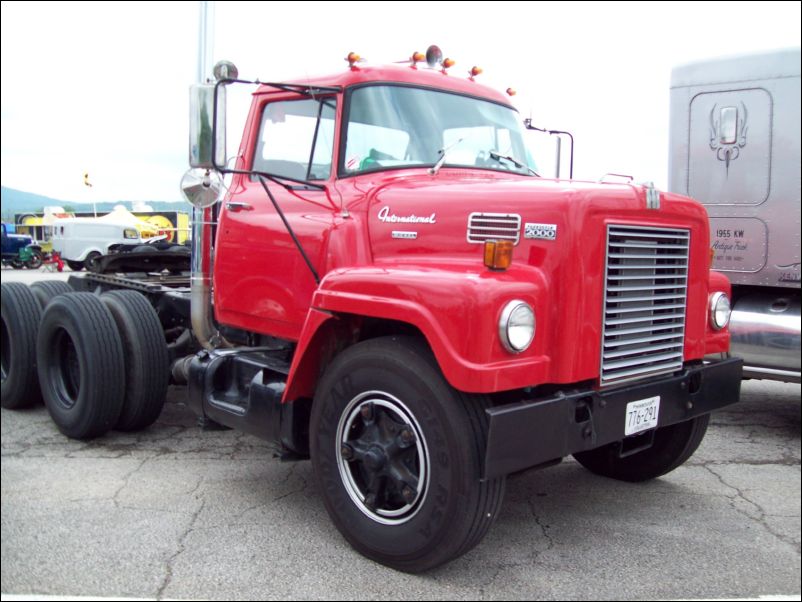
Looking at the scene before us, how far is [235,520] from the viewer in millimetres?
3887

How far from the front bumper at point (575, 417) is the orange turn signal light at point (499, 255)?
59 centimetres

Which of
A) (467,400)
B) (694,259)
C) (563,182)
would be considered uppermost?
(563,182)

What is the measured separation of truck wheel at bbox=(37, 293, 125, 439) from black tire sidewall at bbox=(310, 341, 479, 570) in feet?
7.50

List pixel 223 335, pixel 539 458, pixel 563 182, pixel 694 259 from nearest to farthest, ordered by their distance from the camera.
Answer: pixel 539 458, pixel 563 182, pixel 694 259, pixel 223 335

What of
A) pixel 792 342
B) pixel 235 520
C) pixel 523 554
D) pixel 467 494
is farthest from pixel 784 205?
pixel 235 520

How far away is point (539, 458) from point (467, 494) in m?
0.33

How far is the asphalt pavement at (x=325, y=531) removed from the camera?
3.07m

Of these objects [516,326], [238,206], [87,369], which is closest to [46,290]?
[87,369]

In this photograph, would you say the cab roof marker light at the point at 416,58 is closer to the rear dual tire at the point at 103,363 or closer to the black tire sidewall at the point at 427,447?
the black tire sidewall at the point at 427,447

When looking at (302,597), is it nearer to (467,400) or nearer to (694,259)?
(467,400)

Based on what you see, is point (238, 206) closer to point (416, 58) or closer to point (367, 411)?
point (416, 58)

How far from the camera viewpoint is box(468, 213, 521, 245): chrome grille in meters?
3.24

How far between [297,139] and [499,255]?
1.79m

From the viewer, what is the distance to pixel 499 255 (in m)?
3.06
